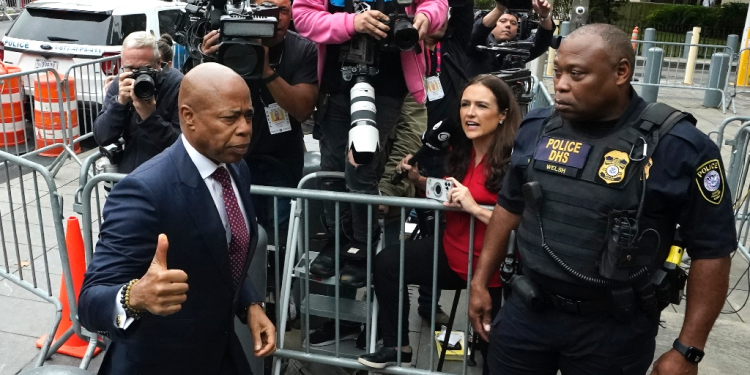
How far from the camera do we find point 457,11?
5.36 metres

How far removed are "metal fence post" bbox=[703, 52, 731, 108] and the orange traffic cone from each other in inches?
445

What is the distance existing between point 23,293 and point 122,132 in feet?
5.58

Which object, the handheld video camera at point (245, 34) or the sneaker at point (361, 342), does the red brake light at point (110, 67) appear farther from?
the sneaker at point (361, 342)

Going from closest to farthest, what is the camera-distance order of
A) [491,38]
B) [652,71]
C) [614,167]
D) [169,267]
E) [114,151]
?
1. [169,267]
2. [614,167]
3. [114,151]
4. [491,38]
5. [652,71]

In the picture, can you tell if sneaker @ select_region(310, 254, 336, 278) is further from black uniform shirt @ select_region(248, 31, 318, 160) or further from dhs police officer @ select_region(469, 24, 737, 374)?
dhs police officer @ select_region(469, 24, 737, 374)

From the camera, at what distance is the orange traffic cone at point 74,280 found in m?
4.43

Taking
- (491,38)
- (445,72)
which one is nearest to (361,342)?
(445,72)

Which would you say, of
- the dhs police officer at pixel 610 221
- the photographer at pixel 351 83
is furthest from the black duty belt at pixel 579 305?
the photographer at pixel 351 83

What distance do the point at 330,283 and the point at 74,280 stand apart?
1.69 m

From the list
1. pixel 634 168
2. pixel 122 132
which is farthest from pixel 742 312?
pixel 122 132

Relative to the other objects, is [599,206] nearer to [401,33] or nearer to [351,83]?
[401,33]

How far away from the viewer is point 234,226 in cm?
266

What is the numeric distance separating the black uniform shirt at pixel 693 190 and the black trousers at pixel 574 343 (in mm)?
372

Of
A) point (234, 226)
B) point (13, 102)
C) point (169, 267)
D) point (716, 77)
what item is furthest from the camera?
point (716, 77)
